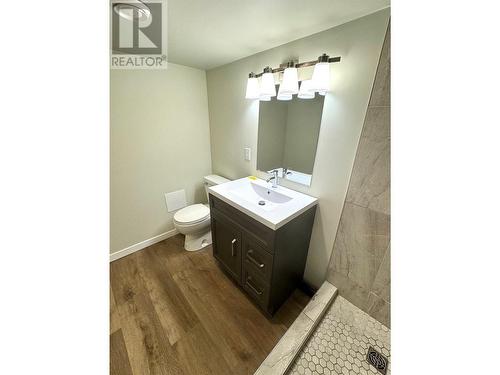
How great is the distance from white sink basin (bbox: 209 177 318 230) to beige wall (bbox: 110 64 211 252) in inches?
31.9

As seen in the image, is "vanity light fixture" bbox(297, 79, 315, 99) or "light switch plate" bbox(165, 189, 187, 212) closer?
"vanity light fixture" bbox(297, 79, 315, 99)

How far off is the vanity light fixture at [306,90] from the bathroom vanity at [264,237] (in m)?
0.71

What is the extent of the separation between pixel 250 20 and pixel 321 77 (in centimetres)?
51

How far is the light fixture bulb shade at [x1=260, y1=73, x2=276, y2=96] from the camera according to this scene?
134cm

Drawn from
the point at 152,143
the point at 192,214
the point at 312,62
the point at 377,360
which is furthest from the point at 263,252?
the point at 152,143

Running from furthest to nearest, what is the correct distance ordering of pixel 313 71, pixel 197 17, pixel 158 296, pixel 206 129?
pixel 206 129 < pixel 158 296 < pixel 313 71 < pixel 197 17

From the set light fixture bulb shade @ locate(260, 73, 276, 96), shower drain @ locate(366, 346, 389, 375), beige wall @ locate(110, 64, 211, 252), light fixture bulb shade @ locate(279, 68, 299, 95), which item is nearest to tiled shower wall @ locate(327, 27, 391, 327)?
shower drain @ locate(366, 346, 389, 375)

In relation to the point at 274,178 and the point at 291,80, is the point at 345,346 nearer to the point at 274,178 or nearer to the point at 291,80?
the point at 274,178

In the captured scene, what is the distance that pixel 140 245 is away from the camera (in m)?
1.99

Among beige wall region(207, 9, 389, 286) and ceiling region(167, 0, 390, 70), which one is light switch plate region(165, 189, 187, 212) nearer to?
beige wall region(207, 9, 389, 286)
